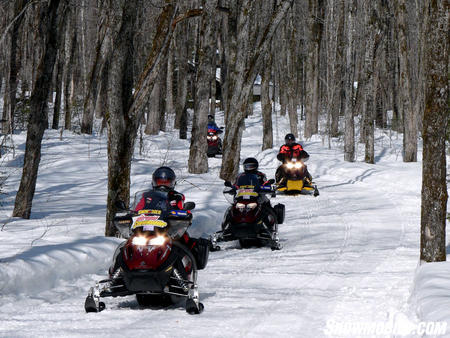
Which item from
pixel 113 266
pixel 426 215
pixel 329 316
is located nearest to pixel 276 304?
pixel 329 316

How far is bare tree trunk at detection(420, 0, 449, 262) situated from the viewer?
7.84 meters

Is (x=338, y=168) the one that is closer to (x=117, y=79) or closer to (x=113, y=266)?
(x=117, y=79)

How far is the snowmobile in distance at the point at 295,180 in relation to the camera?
18078mm

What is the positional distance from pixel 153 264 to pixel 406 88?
72.4ft

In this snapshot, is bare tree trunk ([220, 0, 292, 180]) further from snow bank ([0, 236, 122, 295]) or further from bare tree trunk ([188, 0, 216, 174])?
snow bank ([0, 236, 122, 295])

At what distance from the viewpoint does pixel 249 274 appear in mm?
8648

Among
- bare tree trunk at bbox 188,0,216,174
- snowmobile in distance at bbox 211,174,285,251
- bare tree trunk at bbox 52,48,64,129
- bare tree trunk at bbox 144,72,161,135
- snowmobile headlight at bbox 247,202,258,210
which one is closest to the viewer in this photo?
snowmobile in distance at bbox 211,174,285,251

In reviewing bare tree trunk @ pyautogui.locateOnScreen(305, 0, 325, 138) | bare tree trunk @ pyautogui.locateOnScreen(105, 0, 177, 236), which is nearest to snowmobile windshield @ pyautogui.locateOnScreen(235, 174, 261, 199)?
bare tree trunk @ pyautogui.locateOnScreen(105, 0, 177, 236)

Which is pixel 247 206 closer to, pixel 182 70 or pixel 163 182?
pixel 163 182

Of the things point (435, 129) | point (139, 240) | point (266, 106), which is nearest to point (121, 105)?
point (139, 240)

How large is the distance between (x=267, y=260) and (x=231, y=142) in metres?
9.07

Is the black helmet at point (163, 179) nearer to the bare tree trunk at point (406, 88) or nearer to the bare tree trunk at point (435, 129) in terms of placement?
the bare tree trunk at point (435, 129)

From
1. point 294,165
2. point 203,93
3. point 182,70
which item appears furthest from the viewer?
point 182,70

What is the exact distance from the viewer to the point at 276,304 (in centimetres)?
675
